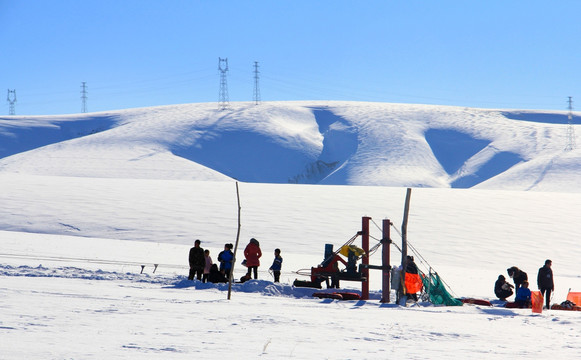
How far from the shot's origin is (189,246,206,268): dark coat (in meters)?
15.4

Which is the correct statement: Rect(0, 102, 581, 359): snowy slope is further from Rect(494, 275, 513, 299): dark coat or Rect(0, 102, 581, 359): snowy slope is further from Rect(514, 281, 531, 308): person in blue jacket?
Rect(494, 275, 513, 299): dark coat

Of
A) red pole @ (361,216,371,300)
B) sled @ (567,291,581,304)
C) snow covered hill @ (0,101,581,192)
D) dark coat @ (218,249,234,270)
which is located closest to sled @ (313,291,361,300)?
red pole @ (361,216,371,300)

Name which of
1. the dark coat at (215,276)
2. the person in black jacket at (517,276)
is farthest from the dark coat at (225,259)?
the person in black jacket at (517,276)

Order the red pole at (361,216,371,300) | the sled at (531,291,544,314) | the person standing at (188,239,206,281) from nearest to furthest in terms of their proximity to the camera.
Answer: the sled at (531,291,544,314)
the red pole at (361,216,371,300)
the person standing at (188,239,206,281)

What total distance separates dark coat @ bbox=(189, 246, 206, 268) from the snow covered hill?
6113cm

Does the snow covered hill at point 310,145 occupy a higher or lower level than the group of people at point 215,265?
higher

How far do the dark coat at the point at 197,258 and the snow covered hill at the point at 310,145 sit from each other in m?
61.1

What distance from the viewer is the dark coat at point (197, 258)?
15367 mm

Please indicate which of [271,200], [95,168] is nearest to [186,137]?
[95,168]

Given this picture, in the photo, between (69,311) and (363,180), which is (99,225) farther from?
(363,180)

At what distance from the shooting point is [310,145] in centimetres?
10856

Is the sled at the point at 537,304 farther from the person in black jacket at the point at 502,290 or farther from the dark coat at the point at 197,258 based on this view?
the dark coat at the point at 197,258

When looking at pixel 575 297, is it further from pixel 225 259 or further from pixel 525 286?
pixel 225 259

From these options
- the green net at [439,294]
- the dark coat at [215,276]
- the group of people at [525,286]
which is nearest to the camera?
the green net at [439,294]
